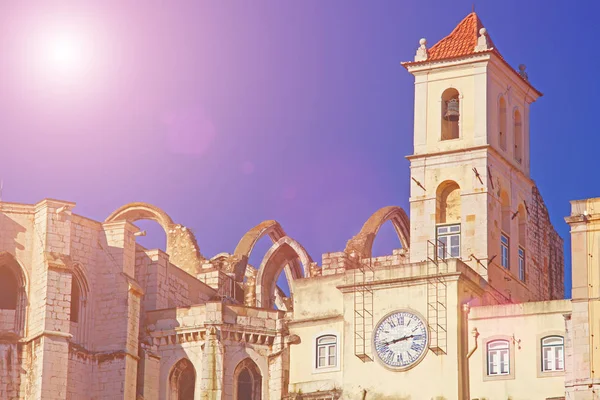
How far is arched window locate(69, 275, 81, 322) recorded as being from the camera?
7394cm

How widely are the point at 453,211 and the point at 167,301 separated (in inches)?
456

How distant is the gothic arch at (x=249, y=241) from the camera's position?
81.9m

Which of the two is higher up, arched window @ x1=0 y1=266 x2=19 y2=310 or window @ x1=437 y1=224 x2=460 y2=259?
window @ x1=437 y1=224 x2=460 y2=259

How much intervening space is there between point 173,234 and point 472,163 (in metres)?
15.0

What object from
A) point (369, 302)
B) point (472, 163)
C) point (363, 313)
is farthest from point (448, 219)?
point (363, 313)

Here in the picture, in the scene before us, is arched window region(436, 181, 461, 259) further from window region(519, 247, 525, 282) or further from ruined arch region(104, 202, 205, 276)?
ruined arch region(104, 202, 205, 276)

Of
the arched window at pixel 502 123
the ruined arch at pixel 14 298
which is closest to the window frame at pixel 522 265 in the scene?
the arched window at pixel 502 123

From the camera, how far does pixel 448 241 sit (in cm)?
7375

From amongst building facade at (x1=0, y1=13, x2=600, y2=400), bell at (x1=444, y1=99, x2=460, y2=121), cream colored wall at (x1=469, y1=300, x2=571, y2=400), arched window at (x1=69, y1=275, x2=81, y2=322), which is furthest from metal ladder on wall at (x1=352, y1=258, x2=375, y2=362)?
arched window at (x1=69, y1=275, x2=81, y2=322)

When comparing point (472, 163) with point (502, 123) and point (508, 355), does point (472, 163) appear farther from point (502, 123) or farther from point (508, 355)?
point (508, 355)

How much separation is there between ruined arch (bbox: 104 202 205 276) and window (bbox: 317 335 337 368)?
35.1 feet

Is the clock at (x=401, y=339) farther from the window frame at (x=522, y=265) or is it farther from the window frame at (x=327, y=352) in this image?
the window frame at (x=522, y=265)

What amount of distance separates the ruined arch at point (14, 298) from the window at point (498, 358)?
1693 centimetres

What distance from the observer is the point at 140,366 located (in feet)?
244
